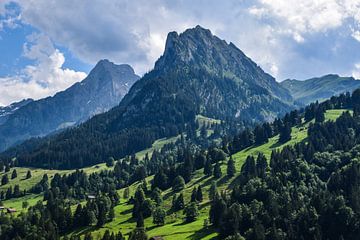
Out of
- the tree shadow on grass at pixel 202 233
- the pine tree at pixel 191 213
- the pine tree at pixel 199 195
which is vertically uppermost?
the pine tree at pixel 199 195

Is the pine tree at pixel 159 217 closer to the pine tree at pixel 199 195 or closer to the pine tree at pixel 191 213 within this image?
the pine tree at pixel 191 213

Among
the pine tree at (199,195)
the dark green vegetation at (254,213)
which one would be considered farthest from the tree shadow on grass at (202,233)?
the pine tree at (199,195)

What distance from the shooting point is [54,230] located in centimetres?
16800

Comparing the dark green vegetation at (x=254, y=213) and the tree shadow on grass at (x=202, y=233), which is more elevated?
the dark green vegetation at (x=254, y=213)

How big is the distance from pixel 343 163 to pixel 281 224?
59.1 meters

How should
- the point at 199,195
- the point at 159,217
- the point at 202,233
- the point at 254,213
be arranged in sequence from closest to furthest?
the point at 254,213 < the point at 202,233 < the point at 159,217 < the point at 199,195

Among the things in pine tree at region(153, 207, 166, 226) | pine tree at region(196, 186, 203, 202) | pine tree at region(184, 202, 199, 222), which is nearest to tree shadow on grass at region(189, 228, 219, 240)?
pine tree at region(184, 202, 199, 222)

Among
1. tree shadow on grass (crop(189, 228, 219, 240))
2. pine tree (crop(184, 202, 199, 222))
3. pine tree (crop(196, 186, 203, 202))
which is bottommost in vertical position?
tree shadow on grass (crop(189, 228, 219, 240))

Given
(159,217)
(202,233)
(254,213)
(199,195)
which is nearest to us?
(254,213)

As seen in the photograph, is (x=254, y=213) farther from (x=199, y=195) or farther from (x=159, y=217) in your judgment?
(x=199, y=195)

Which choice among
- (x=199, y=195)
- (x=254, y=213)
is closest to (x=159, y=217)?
(x=199, y=195)

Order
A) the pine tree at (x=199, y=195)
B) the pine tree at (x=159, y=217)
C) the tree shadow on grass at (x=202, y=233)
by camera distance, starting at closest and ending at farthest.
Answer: the tree shadow on grass at (x=202, y=233) → the pine tree at (x=159, y=217) → the pine tree at (x=199, y=195)

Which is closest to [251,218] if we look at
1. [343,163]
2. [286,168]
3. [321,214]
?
[321,214]

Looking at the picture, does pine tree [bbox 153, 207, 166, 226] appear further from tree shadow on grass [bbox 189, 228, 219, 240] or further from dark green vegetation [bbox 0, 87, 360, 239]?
tree shadow on grass [bbox 189, 228, 219, 240]
